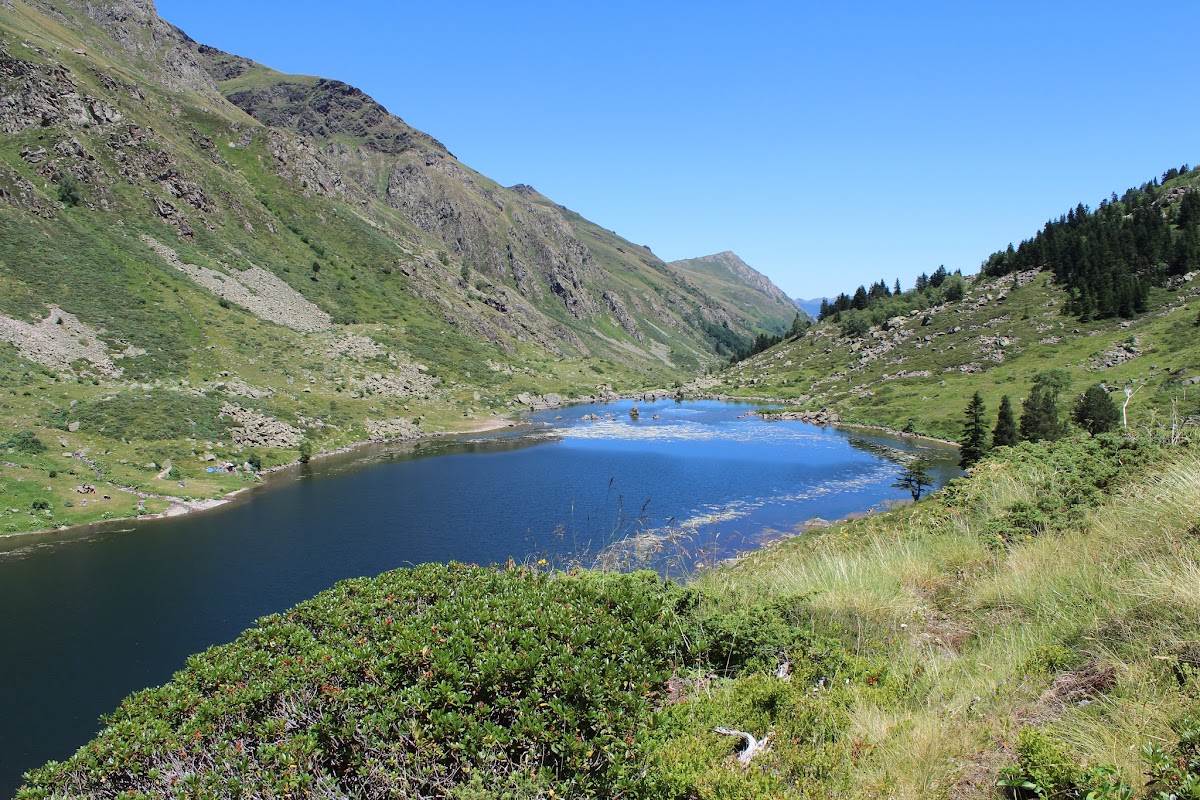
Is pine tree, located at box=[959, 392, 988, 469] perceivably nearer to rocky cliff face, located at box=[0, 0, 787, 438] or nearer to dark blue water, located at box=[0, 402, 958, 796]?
dark blue water, located at box=[0, 402, 958, 796]

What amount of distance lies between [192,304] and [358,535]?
227 ft

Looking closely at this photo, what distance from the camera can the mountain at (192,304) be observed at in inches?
2445

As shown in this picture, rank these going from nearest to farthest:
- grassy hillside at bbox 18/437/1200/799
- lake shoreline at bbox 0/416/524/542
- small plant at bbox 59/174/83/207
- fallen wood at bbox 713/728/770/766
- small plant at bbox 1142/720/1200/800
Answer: small plant at bbox 1142/720/1200/800, grassy hillside at bbox 18/437/1200/799, fallen wood at bbox 713/728/770/766, lake shoreline at bbox 0/416/524/542, small plant at bbox 59/174/83/207

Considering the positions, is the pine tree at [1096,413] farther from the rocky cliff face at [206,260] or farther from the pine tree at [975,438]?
the rocky cliff face at [206,260]

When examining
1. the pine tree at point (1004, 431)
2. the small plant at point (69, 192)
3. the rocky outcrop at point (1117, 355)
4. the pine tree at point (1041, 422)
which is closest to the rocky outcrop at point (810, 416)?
the rocky outcrop at point (1117, 355)

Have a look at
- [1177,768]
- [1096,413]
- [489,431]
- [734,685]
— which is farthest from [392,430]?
[1177,768]

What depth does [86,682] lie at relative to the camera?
1032 inches

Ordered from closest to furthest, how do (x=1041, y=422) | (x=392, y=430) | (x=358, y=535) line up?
1. (x=358, y=535)
2. (x=1041, y=422)
3. (x=392, y=430)

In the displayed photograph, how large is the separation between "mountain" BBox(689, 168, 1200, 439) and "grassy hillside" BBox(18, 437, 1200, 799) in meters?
73.8

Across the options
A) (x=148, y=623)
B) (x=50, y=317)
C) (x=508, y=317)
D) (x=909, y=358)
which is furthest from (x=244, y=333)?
(x=909, y=358)

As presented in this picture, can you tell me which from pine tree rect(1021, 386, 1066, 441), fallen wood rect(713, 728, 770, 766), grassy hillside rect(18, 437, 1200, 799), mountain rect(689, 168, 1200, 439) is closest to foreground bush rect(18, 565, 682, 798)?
grassy hillside rect(18, 437, 1200, 799)

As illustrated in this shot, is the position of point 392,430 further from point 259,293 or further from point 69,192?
point 69,192

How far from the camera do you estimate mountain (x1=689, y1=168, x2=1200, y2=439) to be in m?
90.4

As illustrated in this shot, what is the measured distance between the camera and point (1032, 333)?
113938 millimetres
